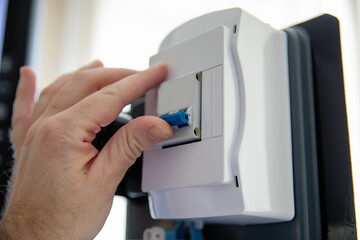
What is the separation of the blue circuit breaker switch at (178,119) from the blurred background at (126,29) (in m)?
0.34

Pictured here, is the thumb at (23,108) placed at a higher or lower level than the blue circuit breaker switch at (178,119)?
higher

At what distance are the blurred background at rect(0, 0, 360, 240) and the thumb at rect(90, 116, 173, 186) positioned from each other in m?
0.36

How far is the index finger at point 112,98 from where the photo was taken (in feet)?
1.73

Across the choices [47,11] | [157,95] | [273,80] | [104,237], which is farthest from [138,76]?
[47,11]

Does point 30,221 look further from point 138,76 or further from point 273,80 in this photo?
point 273,80

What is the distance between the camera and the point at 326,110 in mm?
538

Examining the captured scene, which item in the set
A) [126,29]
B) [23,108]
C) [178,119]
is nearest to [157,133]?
[178,119]

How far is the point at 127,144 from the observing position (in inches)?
20.0

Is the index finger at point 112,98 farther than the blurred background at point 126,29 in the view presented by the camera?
No

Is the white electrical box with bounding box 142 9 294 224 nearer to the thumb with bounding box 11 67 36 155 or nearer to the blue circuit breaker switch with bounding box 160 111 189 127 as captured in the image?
the blue circuit breaker switch with bounding box 160 111 189 127

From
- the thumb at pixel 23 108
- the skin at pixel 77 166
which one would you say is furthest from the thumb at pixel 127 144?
the thumb at pixel 23 108

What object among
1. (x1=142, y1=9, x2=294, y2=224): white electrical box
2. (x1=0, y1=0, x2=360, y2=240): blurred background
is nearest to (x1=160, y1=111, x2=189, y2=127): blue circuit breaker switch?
(x1=142, y1=9, x2=294, y2=224): white electrical box

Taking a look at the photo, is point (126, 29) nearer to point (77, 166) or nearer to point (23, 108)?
point (23, 108)

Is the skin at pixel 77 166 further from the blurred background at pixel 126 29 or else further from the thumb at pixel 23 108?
the blurred background at pixel 126 29
